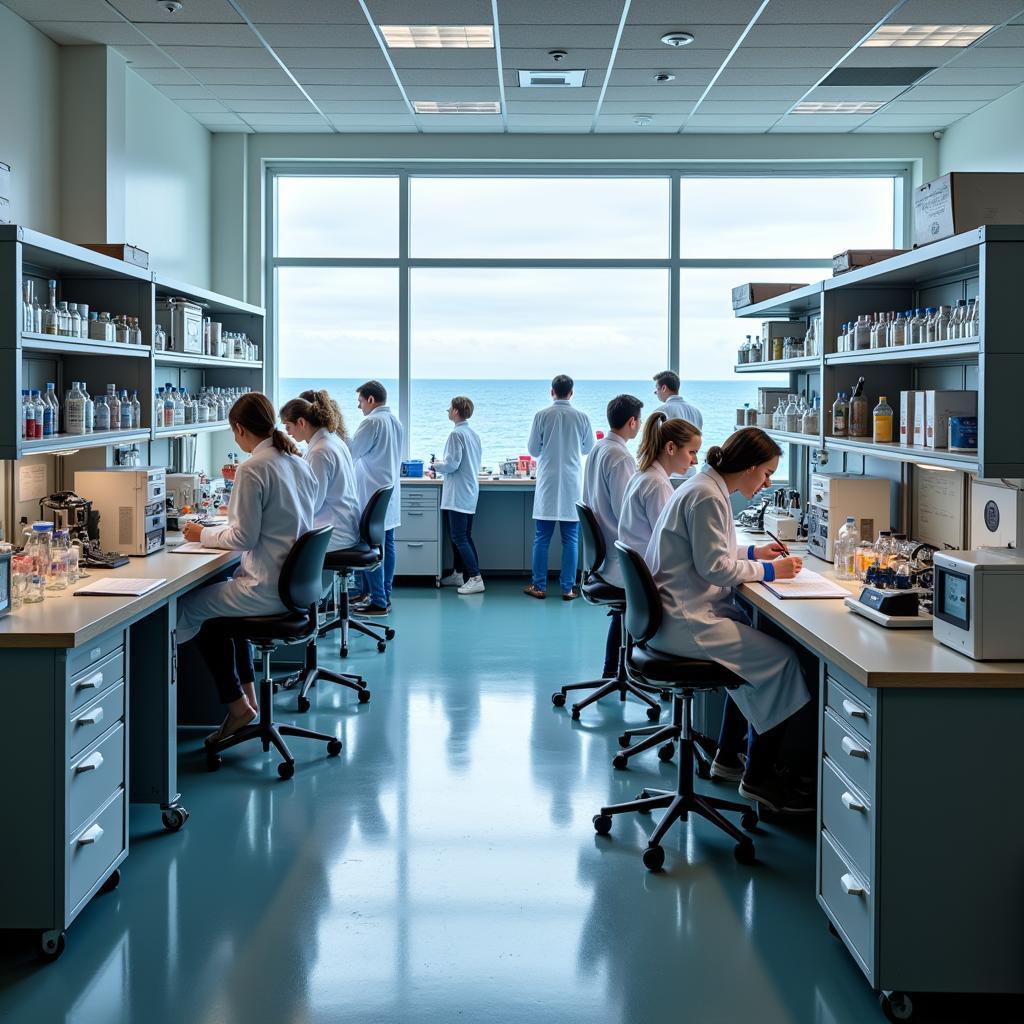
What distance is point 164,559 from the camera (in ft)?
13.8

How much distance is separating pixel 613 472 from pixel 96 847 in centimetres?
294

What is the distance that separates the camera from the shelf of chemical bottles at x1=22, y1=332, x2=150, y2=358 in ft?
11.7

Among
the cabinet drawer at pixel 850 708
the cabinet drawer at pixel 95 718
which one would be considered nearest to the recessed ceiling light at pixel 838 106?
the cabinet drawer at pixel 850 708

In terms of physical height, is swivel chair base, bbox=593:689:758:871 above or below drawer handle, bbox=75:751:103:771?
below

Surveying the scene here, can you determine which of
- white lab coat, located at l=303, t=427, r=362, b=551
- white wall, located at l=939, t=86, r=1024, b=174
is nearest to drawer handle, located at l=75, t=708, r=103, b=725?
white lab coat, located at l=303, t=427, r=362, b=551

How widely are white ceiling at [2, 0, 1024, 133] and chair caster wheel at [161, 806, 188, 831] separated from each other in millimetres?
3805

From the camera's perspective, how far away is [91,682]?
2.91 metres

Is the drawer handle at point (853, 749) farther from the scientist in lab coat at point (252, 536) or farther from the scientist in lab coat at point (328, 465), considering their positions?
the scientist in lab coat at point (328, 465)

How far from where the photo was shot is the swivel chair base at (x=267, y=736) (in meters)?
4.12

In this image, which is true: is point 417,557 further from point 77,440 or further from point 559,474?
point 77,440

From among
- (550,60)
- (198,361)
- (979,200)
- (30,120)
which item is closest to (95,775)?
(979,200)

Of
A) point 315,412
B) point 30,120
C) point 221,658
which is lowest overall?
point 221,658

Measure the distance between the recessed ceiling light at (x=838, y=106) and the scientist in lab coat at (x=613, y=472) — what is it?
320 cm

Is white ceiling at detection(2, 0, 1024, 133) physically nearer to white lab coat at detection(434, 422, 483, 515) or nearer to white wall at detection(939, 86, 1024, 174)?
white wall at detection(939, 86, 1024, 174)
